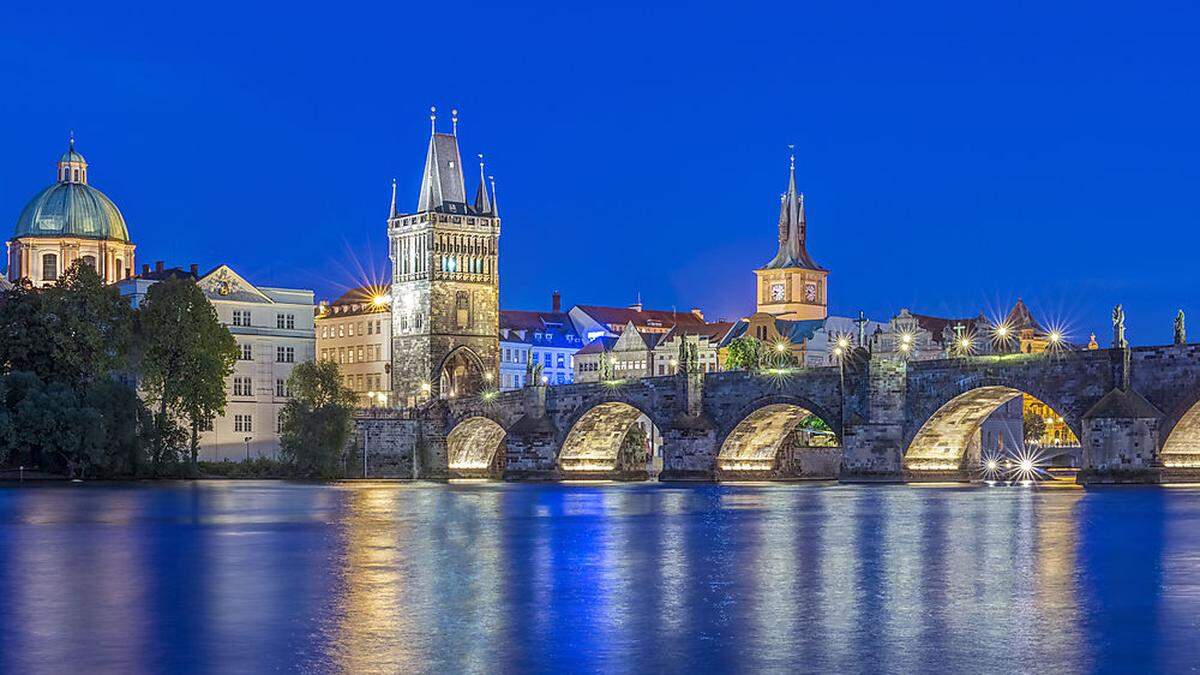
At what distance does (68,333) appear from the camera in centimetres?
8738

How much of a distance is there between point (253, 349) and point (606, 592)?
88052 millimetres

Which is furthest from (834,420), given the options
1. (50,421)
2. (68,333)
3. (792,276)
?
(792,276)

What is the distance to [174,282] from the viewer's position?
89.9 metres

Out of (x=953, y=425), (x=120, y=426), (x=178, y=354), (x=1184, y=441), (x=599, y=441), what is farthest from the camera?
(x=599, y=441)

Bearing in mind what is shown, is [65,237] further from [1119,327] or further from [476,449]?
[1119,327]

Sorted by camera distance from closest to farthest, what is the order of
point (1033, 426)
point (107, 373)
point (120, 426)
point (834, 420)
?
point (834, 420)
point (120, 426)
point (107, 373)
point (1033, 426)

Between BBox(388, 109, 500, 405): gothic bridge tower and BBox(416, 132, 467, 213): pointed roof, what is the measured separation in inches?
2.8

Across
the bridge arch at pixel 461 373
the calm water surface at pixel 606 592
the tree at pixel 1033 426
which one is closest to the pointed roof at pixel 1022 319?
the tree at pixel 1033 426

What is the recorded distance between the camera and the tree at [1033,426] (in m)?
149

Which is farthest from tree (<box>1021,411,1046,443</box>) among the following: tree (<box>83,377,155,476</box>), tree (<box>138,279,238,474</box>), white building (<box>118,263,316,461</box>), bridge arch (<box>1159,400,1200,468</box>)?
tree (<box>83,377,155,476</box>)

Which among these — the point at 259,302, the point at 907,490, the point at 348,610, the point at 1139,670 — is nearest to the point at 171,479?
the point at 259,302

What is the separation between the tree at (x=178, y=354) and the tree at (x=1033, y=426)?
78.3 metres

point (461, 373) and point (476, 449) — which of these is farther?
point (461, 373)

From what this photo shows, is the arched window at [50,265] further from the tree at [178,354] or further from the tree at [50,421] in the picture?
the tree at [50,421]
